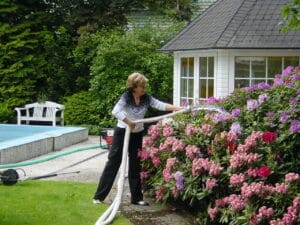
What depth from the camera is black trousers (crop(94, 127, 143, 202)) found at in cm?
726

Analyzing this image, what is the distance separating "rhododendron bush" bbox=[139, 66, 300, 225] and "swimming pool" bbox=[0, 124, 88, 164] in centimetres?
420

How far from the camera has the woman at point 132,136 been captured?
7105mm

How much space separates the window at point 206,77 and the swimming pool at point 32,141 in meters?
3.14

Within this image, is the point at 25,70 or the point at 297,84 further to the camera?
the point at 25,70

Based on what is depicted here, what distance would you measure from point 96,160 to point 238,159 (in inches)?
231

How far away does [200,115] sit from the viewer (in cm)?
739

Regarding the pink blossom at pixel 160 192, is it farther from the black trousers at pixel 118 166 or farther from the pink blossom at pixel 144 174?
the pink blossom at pixel 144 174

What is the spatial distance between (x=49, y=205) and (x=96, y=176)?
233 cm

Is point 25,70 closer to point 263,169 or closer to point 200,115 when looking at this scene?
point 200,115

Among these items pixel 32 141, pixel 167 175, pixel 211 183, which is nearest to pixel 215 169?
pixel 211 183

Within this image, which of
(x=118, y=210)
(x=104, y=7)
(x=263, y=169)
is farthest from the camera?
(x=104, y=7)

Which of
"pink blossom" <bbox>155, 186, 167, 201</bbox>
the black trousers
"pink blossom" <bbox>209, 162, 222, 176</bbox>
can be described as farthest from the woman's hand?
"pink blossom" <bbox>209, 162, 222, 176</bbox>

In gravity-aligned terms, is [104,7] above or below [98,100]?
above

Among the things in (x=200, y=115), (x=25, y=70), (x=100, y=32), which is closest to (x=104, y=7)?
(x=100, y=32)
